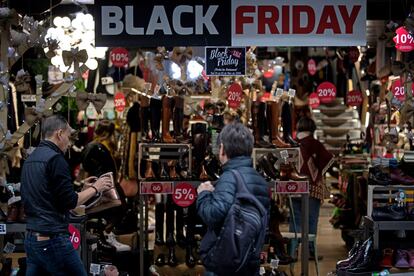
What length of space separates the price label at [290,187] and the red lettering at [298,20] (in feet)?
4.86

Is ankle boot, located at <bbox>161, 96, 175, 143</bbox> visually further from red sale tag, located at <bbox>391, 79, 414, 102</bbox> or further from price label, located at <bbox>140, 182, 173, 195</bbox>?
red sale tag, located at <bbox>391, 79, 414, 102</bbox>

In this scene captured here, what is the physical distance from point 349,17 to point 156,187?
2.24 m

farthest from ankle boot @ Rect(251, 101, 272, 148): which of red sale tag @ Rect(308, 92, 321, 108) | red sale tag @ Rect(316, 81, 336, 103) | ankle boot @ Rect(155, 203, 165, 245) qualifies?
red sale tag @ Rect(308, 92, 321, 108)

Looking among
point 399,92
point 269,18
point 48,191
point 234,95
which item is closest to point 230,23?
point 269,18

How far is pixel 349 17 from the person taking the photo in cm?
614

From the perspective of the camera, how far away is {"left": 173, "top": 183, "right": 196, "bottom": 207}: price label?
6.80 metres

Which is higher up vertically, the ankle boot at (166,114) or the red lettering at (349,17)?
the red lettering at (349,17)

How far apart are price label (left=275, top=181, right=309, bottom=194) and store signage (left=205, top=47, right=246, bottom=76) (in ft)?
3.58

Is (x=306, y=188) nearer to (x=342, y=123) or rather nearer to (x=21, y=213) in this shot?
(x=21, y=213)

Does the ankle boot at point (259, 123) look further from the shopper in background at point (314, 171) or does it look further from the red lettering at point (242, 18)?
the red lettering at point (242, 18)

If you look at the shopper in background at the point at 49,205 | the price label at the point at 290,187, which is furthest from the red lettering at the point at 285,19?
the shopper in background at the point at 49,205

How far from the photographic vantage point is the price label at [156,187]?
689cm

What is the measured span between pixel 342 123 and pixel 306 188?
9.61 m

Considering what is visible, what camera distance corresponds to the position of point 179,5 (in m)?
6.12
